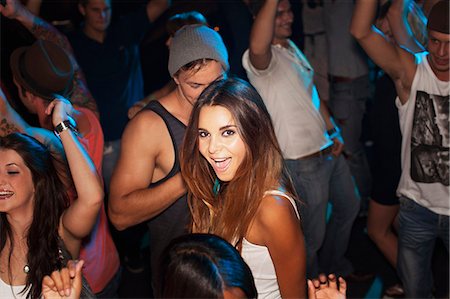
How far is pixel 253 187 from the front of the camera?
244 centimetres

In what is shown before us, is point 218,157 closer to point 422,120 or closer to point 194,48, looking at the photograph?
point 194,48

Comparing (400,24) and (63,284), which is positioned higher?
(400,24)

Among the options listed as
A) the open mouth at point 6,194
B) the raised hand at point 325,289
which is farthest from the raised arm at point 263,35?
the raised hand at point 325,289

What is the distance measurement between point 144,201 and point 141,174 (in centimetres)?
12

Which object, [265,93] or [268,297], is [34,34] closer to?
[265,93]

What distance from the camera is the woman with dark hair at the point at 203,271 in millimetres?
1875

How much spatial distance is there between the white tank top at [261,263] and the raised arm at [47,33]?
66.6 inches

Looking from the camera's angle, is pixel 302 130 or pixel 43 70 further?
pixel 302 130

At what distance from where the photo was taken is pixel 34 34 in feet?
13.6

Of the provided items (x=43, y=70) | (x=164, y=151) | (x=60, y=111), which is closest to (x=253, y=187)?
(x=164, y=151)

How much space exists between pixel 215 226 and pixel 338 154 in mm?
1810

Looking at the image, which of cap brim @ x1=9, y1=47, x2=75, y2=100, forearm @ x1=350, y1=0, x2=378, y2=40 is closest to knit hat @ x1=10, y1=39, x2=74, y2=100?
cap brim @ x1=9, y1=47, x2=75, y2=100

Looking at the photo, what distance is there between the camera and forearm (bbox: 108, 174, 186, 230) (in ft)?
9.67

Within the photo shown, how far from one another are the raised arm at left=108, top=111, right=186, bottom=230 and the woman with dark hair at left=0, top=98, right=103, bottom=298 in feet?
1.15
